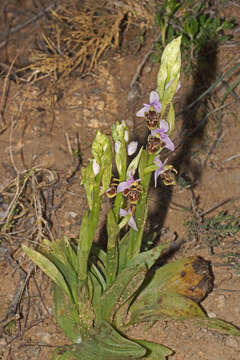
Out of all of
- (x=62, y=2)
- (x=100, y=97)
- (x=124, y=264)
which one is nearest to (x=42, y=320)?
(x=124, y=264)

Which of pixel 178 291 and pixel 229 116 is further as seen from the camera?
pixel 229 116

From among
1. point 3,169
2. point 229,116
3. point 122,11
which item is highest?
point 122,11

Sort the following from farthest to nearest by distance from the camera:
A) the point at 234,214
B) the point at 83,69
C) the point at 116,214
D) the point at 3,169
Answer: the point at 83,69, the point at 3,169, the point at 234,214, the point at 116,214

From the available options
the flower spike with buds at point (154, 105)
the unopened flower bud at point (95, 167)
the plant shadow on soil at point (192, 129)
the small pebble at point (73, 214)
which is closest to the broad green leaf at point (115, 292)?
the unopened flower bud at point (95, 167)

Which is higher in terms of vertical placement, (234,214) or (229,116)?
(229,116)

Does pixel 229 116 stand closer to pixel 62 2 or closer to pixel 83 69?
pixel 83 69

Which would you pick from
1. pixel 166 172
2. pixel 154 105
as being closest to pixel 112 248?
pixel 166 172

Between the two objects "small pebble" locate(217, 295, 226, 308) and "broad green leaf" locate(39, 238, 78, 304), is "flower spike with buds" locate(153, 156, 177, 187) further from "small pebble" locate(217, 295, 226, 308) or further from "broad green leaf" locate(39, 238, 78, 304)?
"small pebble" locate(217, 295, 226, 308)

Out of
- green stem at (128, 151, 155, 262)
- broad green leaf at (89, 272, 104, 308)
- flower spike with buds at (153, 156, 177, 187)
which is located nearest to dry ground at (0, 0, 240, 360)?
broad green leaf at (89, 272, 104, 308)

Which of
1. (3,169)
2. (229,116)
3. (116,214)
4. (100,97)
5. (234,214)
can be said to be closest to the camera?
(116,214)
